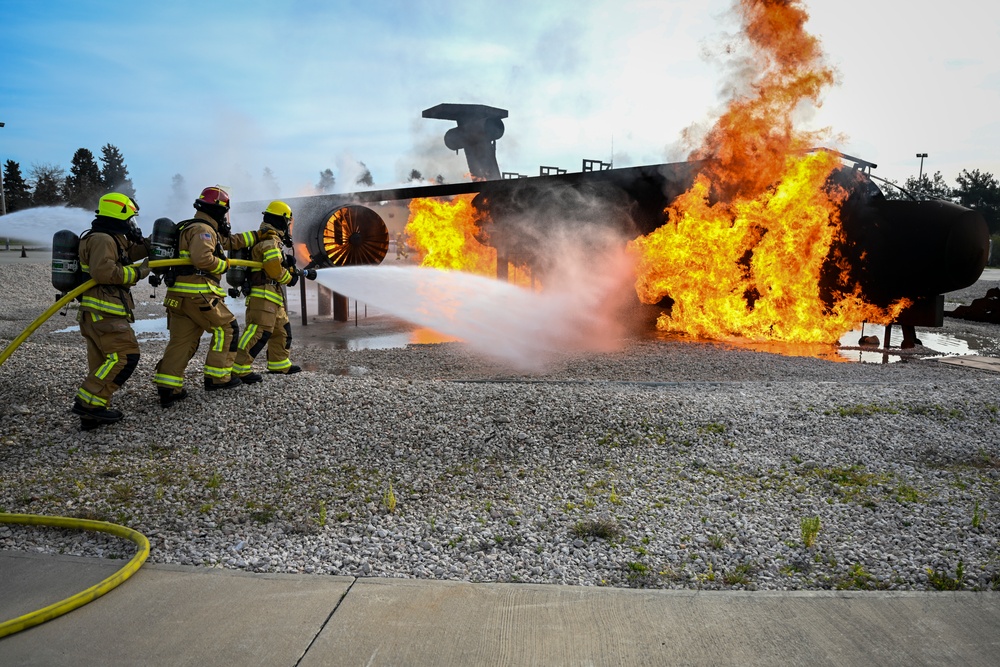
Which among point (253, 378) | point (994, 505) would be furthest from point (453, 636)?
point (253, 378)

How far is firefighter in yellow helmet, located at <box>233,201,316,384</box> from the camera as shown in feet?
23.1

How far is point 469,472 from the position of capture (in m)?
4.87

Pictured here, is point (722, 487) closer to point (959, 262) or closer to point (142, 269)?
point (142, 269)

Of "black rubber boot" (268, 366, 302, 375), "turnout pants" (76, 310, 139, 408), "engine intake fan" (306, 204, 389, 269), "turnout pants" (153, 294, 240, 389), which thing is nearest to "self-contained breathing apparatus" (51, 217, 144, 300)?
"turnout pants" (76, 310, 139, 408)

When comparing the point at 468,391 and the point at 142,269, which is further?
the point at 468,391

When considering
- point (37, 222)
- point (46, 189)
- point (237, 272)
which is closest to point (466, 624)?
point (237, 272)

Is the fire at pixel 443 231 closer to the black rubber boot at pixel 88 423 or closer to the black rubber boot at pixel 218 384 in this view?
the black rubber boot at pixel 218 384

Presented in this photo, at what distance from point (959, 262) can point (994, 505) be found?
7.97m

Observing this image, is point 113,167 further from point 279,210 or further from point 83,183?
point 279,210

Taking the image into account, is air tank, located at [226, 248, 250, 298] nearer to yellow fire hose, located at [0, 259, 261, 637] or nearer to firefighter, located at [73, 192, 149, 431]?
firefighter, located at [73, 192, 149, 431]

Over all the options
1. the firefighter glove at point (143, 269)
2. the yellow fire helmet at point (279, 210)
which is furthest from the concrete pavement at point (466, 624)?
the yellow fire helmet at point (279, 210)

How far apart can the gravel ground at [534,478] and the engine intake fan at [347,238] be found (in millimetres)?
5241

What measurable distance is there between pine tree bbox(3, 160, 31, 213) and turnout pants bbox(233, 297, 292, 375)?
1769 inches

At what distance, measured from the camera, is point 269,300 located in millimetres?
7250
